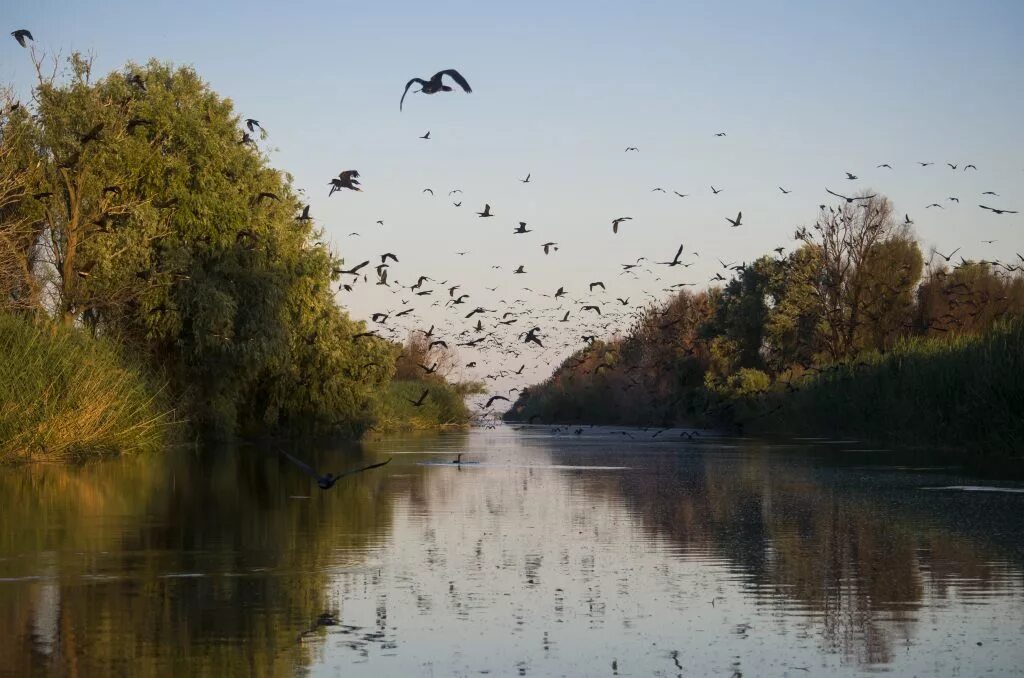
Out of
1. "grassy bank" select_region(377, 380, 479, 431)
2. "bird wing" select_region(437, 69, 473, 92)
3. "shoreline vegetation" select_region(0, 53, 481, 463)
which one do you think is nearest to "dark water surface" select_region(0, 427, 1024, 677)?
"bird wing" select_region(437, 69, 473, 92)

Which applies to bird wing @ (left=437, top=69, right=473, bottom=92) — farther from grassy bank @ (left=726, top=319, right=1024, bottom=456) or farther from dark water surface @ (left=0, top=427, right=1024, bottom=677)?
grassy bank @ (left=726, top=319, right=1024, bottom=456)

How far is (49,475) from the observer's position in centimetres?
2434

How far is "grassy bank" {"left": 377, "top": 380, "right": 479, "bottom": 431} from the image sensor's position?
76375 millimetres

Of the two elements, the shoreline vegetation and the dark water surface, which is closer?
the dark water surface

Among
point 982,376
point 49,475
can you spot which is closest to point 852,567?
point 49,475

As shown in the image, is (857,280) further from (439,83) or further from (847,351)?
(439,83)

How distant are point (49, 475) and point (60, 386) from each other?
464 centimetres

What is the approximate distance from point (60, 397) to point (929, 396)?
2895 cm

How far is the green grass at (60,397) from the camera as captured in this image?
26797 mm

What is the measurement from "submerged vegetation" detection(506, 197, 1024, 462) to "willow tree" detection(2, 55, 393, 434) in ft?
52.8

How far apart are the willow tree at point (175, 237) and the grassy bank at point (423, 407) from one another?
74.1 ft

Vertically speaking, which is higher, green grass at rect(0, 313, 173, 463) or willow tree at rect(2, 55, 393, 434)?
willow tree at rect(2, 55, 393, 434)

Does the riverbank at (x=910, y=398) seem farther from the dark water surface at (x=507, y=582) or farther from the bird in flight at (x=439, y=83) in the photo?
the bird in flight at (x=439, y=83)

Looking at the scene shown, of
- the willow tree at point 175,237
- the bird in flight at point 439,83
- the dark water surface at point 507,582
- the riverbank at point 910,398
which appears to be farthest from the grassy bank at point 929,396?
the bird in flight at point 439,83
